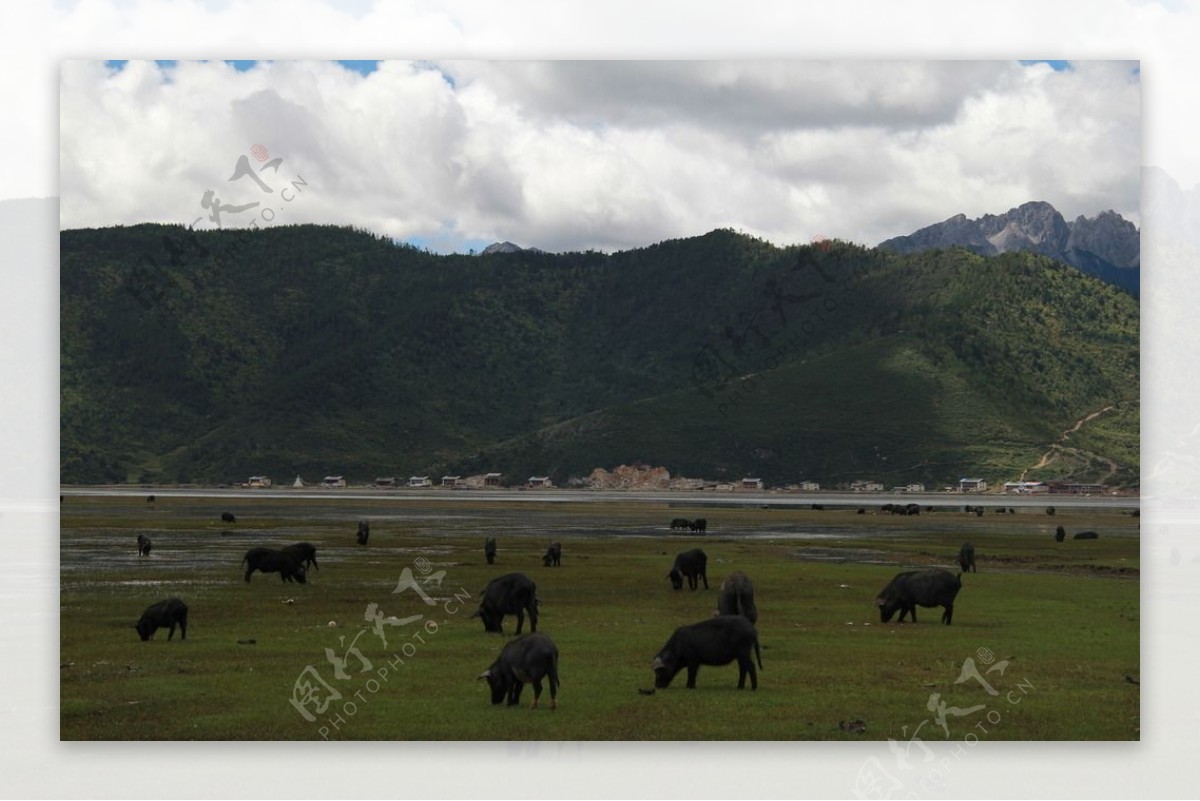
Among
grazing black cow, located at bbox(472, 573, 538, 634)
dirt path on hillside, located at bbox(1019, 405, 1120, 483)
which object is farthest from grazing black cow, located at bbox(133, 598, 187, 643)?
dirt path on hillside, located at bbox(1019, 405, 1120, 483)

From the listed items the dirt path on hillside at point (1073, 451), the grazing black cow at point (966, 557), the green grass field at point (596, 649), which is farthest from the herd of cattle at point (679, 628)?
the dirt path on hillside at point (1073, 451)

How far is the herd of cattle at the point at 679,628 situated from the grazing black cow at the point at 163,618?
25 millimetres

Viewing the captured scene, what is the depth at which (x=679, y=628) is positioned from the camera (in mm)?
27594

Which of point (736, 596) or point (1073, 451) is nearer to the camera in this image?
point (736, 596)

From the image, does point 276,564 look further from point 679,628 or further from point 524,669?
point 524,669

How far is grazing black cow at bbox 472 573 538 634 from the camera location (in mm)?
34656

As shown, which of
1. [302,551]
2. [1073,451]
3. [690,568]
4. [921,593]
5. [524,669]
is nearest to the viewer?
[524,669]

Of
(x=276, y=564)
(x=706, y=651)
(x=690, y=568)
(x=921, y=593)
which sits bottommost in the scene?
(x=690, y=568)

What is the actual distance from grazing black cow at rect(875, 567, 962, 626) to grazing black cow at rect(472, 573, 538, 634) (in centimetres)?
1046

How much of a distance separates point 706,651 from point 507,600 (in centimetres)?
871

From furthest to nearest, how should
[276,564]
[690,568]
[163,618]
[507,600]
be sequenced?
[690,568] → [276,564] → [507,600] → [163,618]

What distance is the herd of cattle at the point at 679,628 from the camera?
84.1ft

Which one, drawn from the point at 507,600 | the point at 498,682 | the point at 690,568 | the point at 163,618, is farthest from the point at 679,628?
the point at 690,568

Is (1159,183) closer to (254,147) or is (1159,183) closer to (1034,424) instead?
(254,147)
